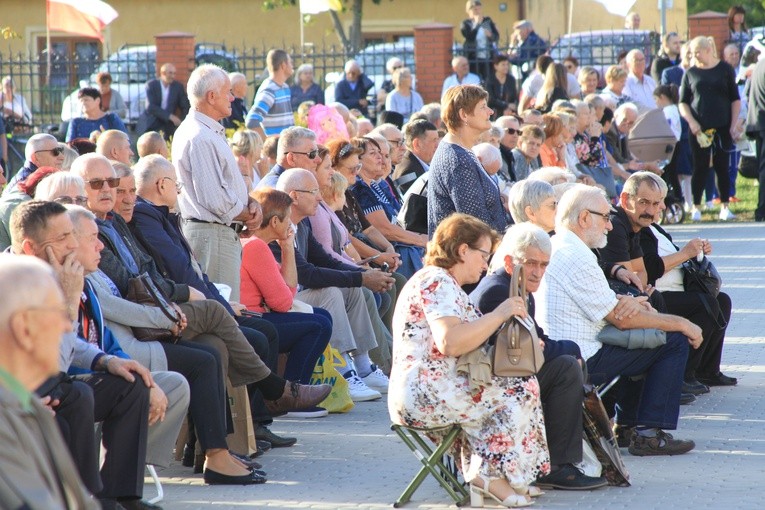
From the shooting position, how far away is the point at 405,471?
664 centimetres

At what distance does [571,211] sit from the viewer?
705cm

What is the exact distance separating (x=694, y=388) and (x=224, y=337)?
3.46 metres

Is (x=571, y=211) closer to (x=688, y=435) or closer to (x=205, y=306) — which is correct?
(x=688, y=435)

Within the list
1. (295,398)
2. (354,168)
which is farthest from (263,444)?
(354,168)

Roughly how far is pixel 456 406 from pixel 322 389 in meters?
1.86

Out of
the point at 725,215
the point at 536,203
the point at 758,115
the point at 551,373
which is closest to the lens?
the point at 551,373

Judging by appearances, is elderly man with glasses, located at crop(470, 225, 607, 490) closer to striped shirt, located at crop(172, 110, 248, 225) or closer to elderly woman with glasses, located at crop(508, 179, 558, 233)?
elderly woman with glasses, located at crop(508, 179, 558, 233)

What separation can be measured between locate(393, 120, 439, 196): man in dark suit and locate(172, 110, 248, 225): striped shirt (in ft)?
8.86

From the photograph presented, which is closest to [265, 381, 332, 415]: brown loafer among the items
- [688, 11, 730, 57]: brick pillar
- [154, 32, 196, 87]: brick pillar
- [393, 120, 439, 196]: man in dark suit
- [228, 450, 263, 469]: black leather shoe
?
[228, 450, 263, 469]: black leather shoe

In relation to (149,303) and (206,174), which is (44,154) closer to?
(206,174)

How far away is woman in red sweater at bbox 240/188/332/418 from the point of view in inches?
302

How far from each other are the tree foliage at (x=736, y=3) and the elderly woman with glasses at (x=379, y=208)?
32.8 metres

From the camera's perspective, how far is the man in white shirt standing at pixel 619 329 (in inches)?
270

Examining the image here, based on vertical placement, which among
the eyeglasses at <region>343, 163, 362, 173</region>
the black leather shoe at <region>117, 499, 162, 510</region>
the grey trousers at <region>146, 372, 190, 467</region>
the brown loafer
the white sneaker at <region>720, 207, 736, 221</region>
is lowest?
the black leather shoe at <region>117, 499, 162, 510</region>
